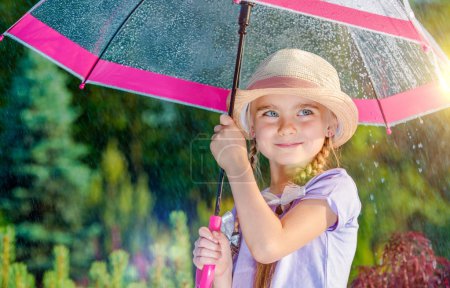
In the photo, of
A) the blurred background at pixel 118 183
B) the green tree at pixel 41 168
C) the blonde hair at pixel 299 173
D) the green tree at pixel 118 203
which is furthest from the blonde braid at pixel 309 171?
the green tree at pixel 41 168

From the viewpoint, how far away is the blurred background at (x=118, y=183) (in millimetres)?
4734

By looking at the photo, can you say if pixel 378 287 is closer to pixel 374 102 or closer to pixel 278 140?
pixel 374 102

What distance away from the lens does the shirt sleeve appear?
6.08 feet

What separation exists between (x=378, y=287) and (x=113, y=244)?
1758 mm

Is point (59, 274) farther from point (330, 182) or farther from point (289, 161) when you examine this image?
point (330, 182)

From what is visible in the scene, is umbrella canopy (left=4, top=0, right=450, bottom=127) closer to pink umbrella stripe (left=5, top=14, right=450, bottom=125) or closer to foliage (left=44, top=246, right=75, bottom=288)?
pink umbrella stripe (left=5, top=14, right=450, bottom=125)

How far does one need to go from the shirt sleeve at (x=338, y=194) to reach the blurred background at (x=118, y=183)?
2796mm

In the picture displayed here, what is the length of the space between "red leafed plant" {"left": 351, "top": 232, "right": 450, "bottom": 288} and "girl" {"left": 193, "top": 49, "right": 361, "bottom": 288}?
188 centimetres

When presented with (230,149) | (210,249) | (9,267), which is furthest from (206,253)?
(9,267)

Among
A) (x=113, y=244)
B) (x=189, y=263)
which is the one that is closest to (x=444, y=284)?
(x=189, y=263)

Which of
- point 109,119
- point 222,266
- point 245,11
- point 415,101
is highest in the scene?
point 245,11

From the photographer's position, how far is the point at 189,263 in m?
4.76

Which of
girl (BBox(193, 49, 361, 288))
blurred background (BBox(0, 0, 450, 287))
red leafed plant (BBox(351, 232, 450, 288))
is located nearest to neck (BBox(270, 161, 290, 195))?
girl (BBox(193, 49, 361, 288))

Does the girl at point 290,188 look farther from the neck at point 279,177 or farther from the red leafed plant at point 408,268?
the red leafed plant at point 408,268
